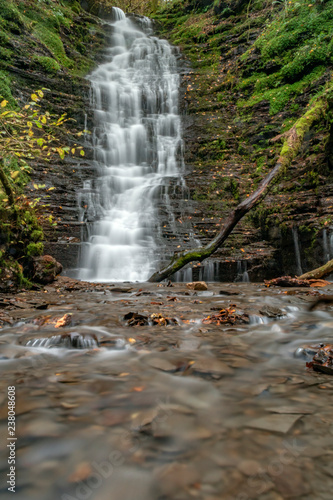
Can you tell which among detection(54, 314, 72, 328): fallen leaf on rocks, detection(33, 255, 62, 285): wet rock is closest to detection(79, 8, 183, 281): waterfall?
detection(33, 255, 62, 285): wet rock

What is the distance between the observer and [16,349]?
245 centimetres

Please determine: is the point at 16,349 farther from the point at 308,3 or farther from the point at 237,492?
the point at 308,3

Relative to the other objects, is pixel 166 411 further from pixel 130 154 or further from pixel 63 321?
pixel 130 154

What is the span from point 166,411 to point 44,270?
5552 mm

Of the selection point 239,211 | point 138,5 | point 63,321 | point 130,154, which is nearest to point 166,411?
point 63,321

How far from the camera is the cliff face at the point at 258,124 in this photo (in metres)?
8.62

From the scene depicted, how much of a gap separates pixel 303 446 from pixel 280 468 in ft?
0.60

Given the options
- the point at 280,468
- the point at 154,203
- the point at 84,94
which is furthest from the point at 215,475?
the point at 84,94

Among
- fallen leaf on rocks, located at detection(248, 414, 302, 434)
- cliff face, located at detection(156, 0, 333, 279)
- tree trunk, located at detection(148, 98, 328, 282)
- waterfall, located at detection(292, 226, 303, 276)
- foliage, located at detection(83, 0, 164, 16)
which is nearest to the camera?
fallen leaf on rocks, located at detection(248, 414, 302, 434)

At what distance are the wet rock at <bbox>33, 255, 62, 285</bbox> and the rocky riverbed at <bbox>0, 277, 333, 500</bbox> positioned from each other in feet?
10.3

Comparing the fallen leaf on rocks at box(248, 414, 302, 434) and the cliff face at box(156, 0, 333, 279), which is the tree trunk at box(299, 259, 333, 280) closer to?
the cliff face at box(156, 0, 333, 279)

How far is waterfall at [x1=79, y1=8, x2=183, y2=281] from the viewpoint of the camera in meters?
8.80

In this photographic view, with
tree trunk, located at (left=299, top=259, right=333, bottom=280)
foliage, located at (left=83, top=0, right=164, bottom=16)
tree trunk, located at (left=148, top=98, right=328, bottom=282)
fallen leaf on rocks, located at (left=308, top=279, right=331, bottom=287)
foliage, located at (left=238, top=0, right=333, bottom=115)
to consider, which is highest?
foliage, located at (left=83, top=0, right=164, bottom=16)

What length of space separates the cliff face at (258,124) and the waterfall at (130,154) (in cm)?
124
